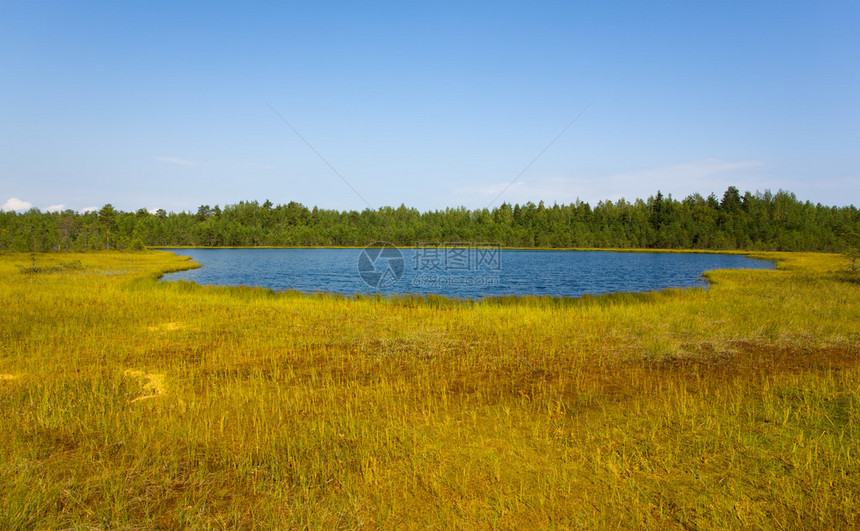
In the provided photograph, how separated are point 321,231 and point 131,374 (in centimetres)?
15976

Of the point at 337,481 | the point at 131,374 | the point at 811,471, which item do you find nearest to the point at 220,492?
the point at 337,481

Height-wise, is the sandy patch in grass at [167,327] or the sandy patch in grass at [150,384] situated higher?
the sandy patch in grass at [167,327]

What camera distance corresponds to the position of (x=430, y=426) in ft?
26.0

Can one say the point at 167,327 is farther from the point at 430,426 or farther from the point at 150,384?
the point at 430,426

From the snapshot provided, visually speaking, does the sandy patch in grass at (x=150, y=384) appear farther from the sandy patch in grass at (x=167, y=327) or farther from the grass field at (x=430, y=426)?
the sandy patch in grass at (x=167, y=327)

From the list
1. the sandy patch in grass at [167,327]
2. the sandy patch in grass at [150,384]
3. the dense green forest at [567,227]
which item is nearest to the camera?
the sandy patch in grass at [150,384]

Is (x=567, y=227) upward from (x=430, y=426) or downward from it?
upward

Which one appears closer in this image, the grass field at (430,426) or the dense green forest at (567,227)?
the grass field at (430,426)

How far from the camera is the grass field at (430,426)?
5.33m

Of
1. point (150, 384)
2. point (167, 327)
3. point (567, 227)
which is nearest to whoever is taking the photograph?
point (150, 384)

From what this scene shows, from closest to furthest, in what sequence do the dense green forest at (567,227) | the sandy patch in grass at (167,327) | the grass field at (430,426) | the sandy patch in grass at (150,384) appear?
the grass field at (430,426), the sandy patch in grass at (150,384), the sandy patch in grass at (167,327), the dense green forest at (567,227)

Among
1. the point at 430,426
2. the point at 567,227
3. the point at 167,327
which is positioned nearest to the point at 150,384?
the point at 430,426

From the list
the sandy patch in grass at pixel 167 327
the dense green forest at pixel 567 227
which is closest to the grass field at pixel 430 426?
the sandy patch in grass at pixel 167 327

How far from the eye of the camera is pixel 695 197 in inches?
6998
